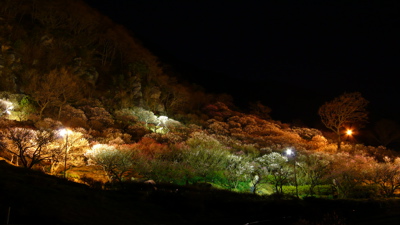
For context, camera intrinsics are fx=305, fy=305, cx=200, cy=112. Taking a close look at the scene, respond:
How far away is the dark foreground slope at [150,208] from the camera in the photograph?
12836mm

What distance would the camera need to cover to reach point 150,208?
17656mm

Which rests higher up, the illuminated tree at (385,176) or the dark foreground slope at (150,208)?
the illuminated tree at (385,176)

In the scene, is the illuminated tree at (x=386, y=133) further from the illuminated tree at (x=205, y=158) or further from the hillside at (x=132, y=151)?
the illuminated tree at (x=205, y=158)

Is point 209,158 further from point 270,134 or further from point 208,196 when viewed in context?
point 270,134

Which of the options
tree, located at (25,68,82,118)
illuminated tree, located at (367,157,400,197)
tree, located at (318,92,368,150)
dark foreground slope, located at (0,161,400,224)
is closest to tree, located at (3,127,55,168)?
dark foreground slope, located at (0,161,400,224)

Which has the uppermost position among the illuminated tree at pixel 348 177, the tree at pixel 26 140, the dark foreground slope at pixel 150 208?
the tree at pixel 26 140

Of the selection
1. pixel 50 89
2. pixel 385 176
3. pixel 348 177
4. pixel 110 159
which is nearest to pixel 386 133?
pixel 385 176

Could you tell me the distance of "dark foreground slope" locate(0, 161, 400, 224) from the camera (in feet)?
42.1

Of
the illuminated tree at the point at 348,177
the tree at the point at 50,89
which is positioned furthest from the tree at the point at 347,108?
the tree at the point at 50,89

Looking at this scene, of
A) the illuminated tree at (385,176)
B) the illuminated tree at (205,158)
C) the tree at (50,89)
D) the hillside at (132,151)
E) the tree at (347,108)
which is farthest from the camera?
the tree at (347,108)

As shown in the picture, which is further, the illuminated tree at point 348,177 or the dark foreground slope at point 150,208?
the illuminated tree at point 348,177

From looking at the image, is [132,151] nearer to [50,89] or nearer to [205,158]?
[205,158]

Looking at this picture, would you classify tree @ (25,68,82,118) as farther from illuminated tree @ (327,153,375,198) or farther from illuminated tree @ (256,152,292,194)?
illuminated tree @ (327,153,375,198)

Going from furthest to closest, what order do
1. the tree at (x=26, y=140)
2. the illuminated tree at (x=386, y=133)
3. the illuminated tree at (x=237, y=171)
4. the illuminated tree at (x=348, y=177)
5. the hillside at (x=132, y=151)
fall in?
the illuminated tree at (x=386, y=133) → the illuminated tree at (x=237, y=171) → the illuminated tree at (x=348, y=177) → the tree at (x=26, y=140) → the hillside at (x=132, y=151)
